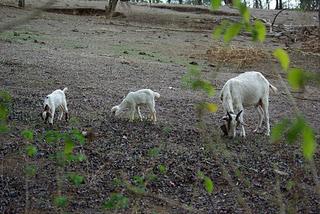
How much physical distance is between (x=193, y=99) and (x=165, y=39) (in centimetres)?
994

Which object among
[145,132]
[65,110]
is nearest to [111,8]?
[65,110]

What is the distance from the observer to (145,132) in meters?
8.02

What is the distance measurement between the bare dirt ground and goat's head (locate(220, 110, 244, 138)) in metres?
0.17

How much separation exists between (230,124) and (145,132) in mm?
1289

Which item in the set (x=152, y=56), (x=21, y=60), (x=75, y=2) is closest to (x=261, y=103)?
(x=21, y=60)

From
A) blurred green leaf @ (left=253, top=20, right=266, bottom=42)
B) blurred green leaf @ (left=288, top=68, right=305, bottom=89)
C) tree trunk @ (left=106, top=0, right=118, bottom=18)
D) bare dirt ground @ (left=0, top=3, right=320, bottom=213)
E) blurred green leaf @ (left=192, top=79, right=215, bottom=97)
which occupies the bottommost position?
bare dirt ground @ (left=0, top=3, right=320, bottom=213)

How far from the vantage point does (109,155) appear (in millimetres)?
6812

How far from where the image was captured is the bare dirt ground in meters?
5.56

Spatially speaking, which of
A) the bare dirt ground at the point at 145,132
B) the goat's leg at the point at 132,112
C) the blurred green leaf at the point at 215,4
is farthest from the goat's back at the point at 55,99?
the blurred green leaf at the point at 215,4

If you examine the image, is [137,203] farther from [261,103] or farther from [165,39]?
[165,39]

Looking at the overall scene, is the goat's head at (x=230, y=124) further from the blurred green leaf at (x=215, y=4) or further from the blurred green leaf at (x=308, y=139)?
the blurred green leaf at (x=308, y=139)

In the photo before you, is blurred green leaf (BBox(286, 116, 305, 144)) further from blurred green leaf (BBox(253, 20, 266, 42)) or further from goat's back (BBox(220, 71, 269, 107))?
goat's back (BBox(220, 71, 269, 107))

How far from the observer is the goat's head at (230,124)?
8109 mm

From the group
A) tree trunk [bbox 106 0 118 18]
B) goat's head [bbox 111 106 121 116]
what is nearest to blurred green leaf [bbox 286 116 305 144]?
goat's head [bbox 111 106 121 116]
